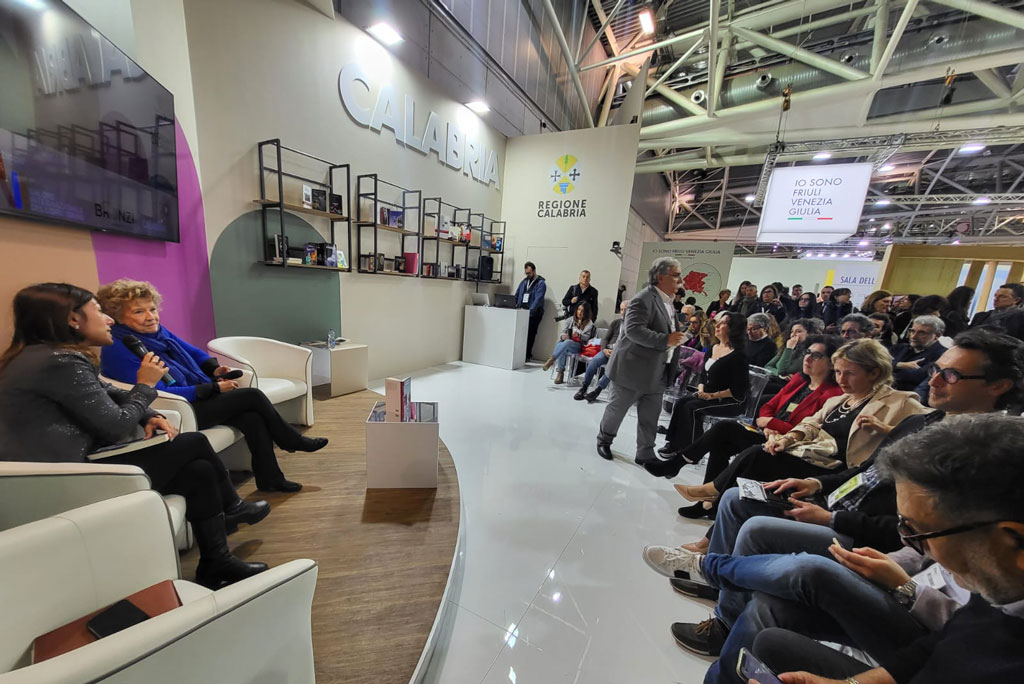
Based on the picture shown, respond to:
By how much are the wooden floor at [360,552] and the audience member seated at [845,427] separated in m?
1.42

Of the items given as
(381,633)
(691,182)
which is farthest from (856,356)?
(691,182)

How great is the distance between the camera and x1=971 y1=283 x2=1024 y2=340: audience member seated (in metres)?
2.87

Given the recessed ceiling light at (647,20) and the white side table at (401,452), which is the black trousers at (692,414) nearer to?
the white side table at (401,452)

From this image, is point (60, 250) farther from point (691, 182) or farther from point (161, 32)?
point (691, 182)

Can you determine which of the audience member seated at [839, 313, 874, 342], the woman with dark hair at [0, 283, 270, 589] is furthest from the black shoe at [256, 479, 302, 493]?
the audience member seated at [839, 313, 874, 342]

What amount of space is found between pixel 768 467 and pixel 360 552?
6.51ft

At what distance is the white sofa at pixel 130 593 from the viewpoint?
0.52 metres

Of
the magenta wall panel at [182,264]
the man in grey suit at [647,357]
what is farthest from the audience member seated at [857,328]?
the magenta wall panel at [182,264]

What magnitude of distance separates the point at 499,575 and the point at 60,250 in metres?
2.49

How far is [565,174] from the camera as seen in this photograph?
5.64 m

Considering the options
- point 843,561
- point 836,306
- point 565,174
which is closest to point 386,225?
point 565,174

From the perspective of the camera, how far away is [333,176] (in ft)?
11.5

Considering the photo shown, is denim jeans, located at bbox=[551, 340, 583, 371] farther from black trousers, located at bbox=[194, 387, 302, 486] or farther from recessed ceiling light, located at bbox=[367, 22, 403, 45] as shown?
recessed ceiling light, located at bbox=[367, 22, 403, 45]

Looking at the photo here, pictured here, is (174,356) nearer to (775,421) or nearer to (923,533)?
(923,533)
